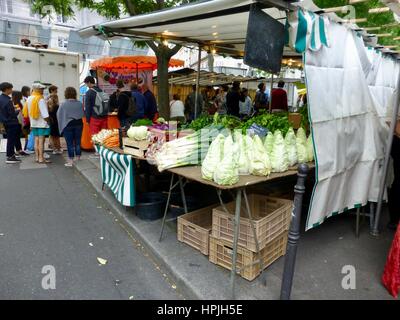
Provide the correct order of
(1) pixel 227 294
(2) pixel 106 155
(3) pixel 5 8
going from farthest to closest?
(3) pixel 5 8 → (2) pixel 106 155 → (1) pixel 227 294

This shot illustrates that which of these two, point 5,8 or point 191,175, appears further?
point 5,8

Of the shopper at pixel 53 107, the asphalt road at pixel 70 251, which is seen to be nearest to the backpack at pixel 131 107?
the asphalt road at pixel 70 251

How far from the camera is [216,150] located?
128 inches

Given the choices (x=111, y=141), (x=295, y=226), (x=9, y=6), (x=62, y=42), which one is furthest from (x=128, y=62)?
(x=9, y=6)

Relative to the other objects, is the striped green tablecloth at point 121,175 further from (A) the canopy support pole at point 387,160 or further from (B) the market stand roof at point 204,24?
(A) the canopy support pole at point 387,160

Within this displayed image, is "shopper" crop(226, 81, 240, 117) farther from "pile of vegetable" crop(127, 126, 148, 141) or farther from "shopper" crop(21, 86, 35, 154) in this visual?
"pile of vegetable" crop(127, 126, 148, 141)

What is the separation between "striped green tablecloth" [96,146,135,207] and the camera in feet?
15.0

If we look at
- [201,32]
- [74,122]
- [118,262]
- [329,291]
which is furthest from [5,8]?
[329,291]

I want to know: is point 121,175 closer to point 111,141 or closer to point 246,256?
point 111,141

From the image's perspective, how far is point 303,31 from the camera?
3049 millimetres

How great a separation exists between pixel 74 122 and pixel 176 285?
226 inches

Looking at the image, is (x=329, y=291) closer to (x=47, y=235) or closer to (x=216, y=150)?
(x=216, y=150)

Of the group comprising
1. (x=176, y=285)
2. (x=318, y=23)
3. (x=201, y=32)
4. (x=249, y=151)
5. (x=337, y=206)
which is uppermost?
(x=201, y=32)

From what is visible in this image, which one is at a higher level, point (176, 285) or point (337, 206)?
point (337, 206)
